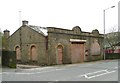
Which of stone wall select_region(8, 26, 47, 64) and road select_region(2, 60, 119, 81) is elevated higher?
stone wall select_region(8, 26, 47, 64)

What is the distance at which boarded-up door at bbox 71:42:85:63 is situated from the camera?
118 ft

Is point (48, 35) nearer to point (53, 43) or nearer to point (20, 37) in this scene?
point (53, 43)

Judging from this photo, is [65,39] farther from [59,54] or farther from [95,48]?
[95,48]

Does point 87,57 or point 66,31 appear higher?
point 66,31

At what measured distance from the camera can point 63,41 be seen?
34.2 metres

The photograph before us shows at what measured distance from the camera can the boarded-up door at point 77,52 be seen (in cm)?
3591

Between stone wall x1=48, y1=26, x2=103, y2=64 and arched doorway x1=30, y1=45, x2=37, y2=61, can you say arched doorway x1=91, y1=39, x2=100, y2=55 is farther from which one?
arched doorway x1=30, y1=45, x2=37, y2=61

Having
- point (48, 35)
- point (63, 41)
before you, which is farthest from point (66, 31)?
point (48, 35)

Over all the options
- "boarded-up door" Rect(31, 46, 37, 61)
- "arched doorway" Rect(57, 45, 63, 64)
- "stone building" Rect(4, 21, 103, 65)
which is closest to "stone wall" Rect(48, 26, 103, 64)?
"stone building" Rect(4, 21, 103, 65)

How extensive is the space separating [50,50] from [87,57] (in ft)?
32.6

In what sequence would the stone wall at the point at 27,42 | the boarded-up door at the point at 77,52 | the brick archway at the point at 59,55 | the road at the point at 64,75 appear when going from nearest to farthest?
the road at the point at 64,75, the stone wall at the point at 27,42, the brick archway at the point at 59,55, the boarded-up door at the point at 77,52

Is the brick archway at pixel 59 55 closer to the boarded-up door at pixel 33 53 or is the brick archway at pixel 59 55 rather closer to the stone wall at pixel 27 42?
the stone wall at pixel 27 42

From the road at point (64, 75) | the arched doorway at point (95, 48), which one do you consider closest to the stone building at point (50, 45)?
the arched doorway at point (95, 48)

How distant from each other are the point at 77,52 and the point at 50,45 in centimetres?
674
